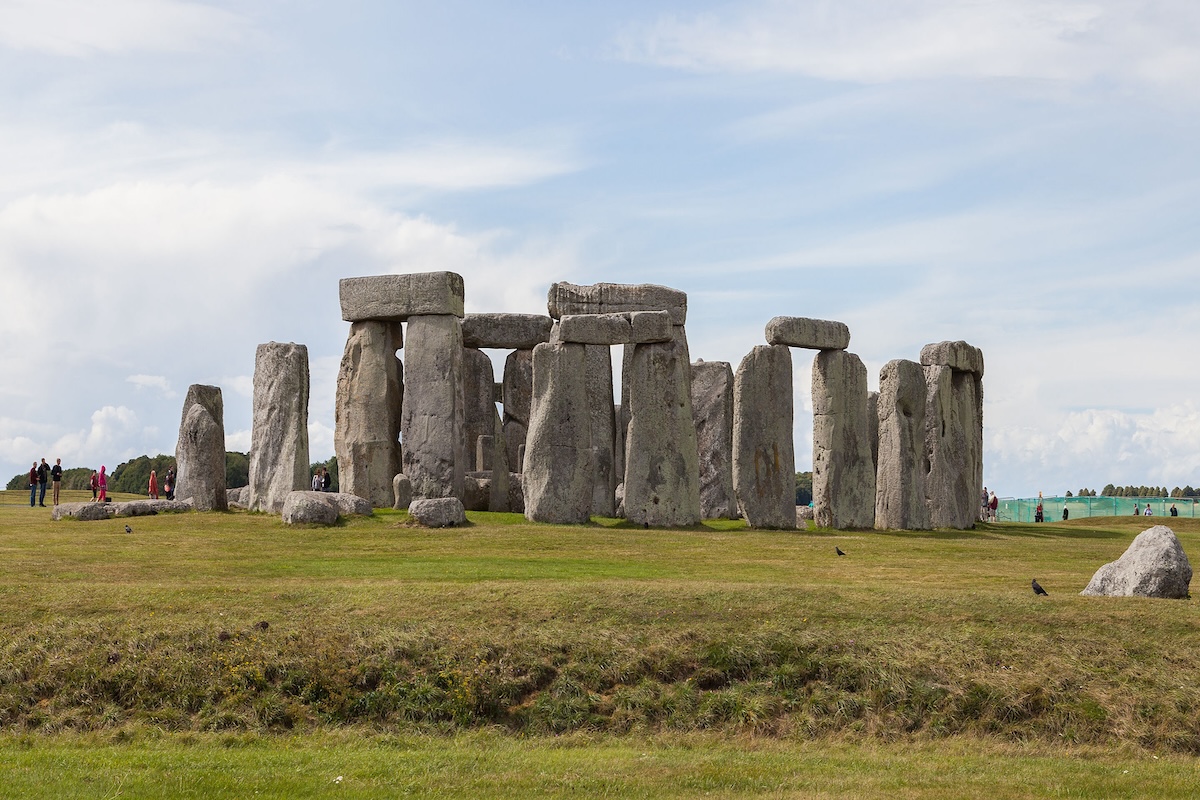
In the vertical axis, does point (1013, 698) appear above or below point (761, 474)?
below

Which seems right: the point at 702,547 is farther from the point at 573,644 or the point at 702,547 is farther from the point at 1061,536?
the point at 1061,536

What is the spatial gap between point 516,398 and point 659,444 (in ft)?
38.3

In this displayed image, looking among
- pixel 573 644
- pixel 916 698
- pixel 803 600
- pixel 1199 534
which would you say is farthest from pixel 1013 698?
pixel 1199 534

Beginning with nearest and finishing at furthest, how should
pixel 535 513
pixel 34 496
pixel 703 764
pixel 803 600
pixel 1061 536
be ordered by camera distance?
pixel 703 764 < pixel 803 600 < pixel 535 513 < pixel 1061 536 < pixel 34 496

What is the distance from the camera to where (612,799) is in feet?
42.4

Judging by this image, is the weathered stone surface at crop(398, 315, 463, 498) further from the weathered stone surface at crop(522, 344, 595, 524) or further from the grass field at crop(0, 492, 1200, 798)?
the grass field at crop(0, 492, 1200, 798)

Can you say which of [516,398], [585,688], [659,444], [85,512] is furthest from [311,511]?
[516,398]

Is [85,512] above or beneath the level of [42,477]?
beneath

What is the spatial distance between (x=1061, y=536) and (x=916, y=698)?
19.4 m

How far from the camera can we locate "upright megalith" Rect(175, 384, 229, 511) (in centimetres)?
2966

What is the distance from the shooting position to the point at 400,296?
3055cm

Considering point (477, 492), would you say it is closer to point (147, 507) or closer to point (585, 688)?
point (147, 507)

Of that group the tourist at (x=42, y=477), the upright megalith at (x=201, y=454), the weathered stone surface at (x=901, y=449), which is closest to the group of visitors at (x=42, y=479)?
the tourist at (x=42, y=477)

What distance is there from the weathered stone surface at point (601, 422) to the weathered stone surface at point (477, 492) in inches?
97.1
